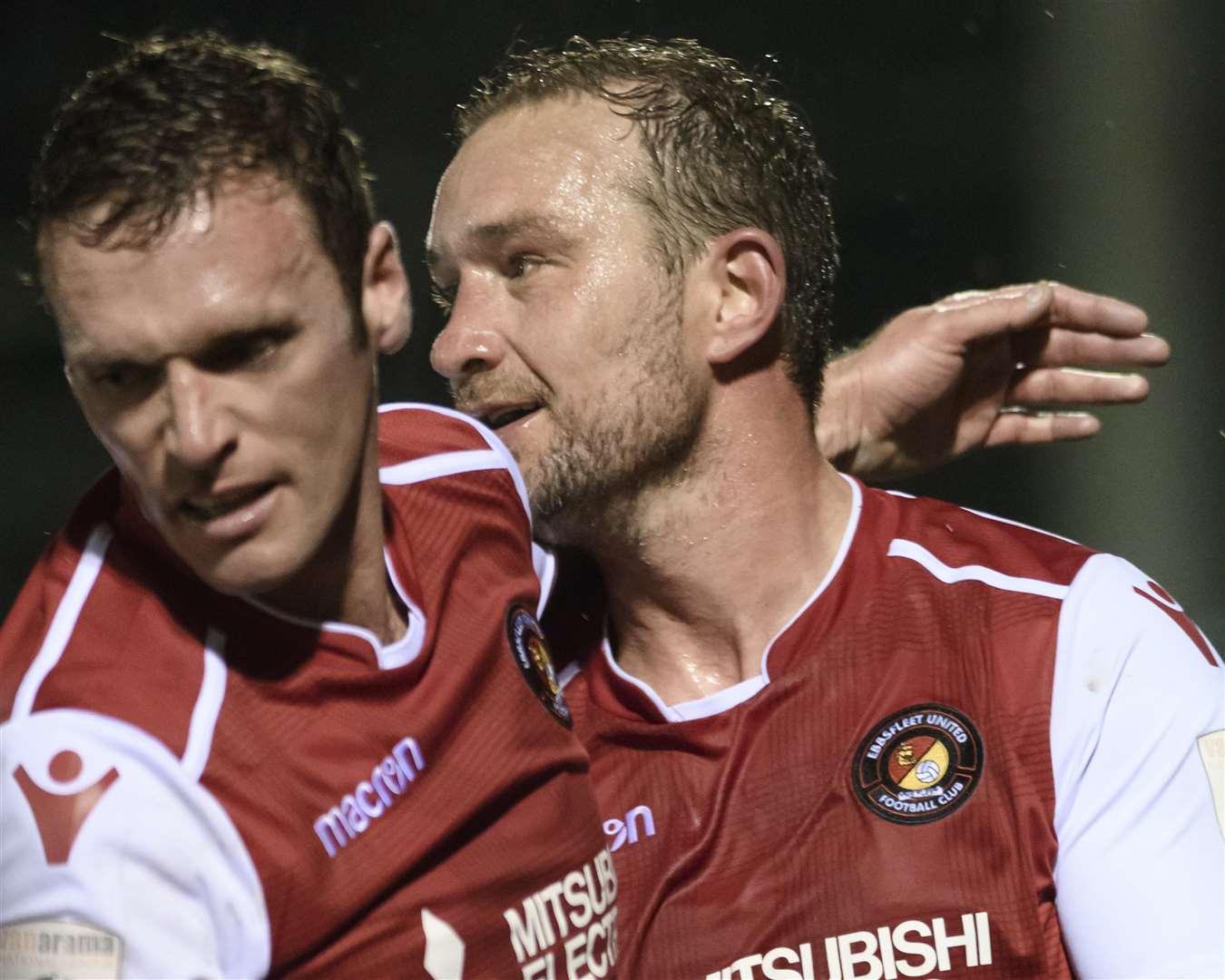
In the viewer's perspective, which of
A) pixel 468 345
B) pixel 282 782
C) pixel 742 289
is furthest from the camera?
pixel 742 289

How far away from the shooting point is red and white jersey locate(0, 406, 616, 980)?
4.27 feet

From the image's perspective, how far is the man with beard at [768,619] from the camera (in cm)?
180

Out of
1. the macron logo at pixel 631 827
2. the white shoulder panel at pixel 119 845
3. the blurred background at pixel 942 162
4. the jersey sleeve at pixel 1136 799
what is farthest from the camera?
the blurred background at pixel 942 162

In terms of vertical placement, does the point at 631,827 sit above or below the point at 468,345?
below

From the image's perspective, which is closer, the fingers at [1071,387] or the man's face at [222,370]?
the man's face at [222,370]

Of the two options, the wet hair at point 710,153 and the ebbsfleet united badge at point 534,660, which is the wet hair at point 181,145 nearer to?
the ebbsfleet united badge at point 534,660

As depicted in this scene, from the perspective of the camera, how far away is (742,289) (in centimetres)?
212

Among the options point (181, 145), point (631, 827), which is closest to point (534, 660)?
point (631, 827)

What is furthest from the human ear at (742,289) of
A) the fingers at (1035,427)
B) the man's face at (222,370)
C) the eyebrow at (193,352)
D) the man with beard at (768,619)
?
the eyebrow at (193,352)

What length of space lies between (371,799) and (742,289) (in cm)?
90

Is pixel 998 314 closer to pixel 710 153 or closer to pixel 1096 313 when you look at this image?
pixel 1096 313

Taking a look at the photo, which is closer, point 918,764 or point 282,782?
point 282,782

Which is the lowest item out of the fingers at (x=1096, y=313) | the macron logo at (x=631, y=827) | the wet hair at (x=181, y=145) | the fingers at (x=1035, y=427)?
the macron logo at (x=631, y=827)

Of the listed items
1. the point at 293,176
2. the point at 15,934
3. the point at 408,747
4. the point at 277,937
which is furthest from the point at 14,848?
the point at 293,176
